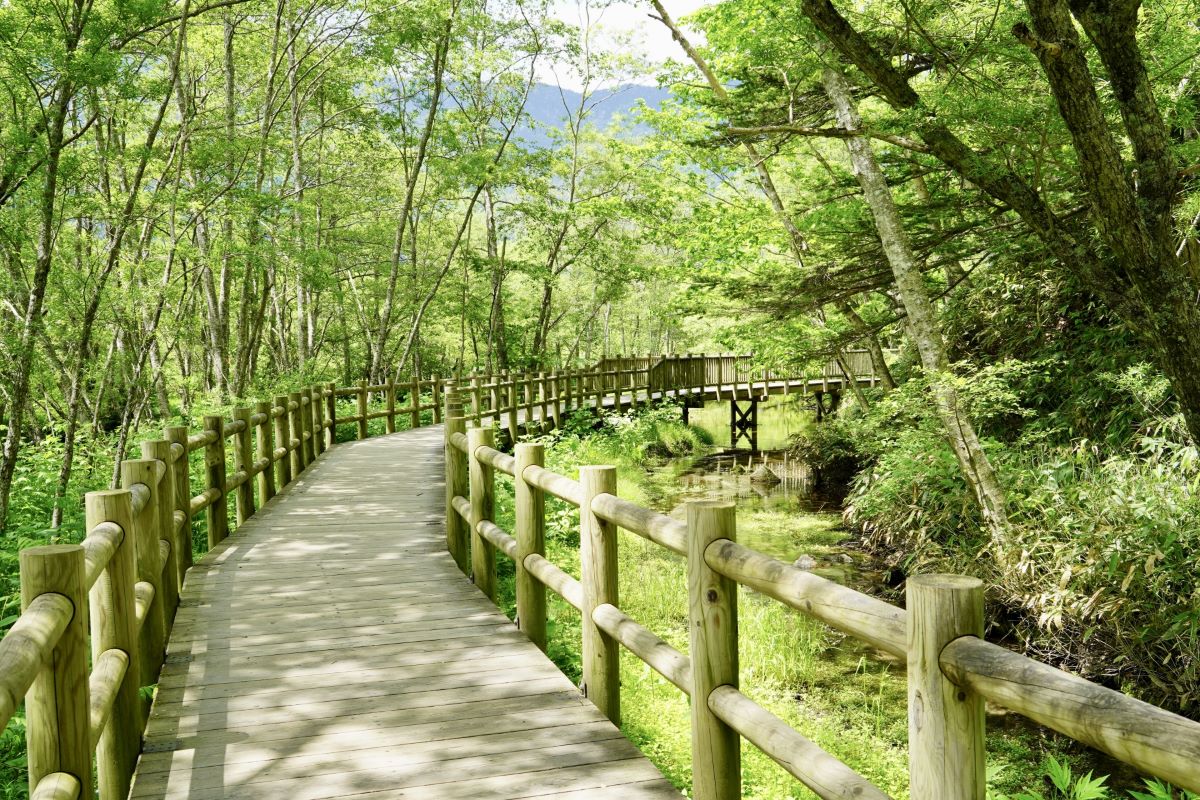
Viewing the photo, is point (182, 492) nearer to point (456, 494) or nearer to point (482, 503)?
point (456, 494)

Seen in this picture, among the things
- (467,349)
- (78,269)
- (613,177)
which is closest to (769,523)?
(78,269)

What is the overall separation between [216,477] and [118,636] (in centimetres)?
387

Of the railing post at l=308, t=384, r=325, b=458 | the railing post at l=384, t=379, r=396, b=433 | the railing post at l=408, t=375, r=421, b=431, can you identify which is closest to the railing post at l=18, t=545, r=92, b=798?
the railing post at l=308, t=384, r=325, b=458

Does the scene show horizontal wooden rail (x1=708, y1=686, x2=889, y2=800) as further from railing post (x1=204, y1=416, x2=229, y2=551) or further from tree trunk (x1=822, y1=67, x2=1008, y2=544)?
tree trunk (x1=822, y1=67, x2=1008, y2=544)

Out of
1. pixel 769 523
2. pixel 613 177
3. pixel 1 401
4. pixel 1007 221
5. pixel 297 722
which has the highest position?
pixel 613 177

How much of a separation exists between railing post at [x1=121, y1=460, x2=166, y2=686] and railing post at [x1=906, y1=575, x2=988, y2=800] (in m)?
3.51

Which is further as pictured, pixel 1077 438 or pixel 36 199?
pixel 1077 438

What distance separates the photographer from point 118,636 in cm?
321

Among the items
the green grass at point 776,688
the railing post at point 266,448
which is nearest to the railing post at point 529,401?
the green grass at point 776,688

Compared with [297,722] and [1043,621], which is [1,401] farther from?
[1043,621]

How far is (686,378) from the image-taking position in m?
27.2

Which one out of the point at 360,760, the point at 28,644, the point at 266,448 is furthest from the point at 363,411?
the point at 28,644

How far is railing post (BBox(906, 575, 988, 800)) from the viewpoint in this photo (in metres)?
1.83

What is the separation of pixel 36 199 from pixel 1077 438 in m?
10.9
